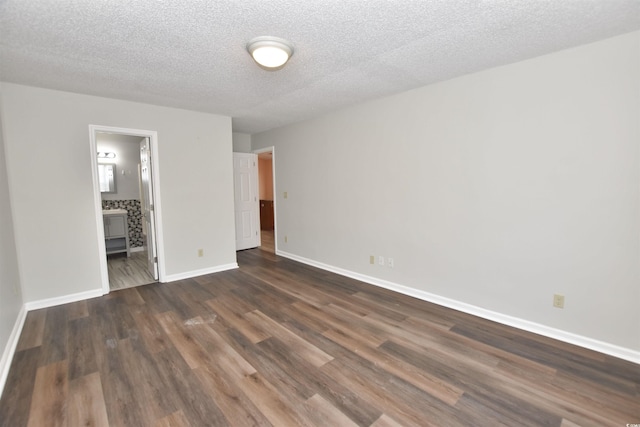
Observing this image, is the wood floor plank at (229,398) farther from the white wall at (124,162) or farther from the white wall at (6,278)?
the white wall at (124,162)

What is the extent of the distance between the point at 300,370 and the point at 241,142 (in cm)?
488

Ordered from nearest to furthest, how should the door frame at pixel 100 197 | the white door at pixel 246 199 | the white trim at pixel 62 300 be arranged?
1. the white trim at pixel 62 300
2. the door frame at pixel 100 197
3. the white door at pixel 246 199

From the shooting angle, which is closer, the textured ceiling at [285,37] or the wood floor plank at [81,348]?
the textured ceiling at [285,37]

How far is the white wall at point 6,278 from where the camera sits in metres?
2.17

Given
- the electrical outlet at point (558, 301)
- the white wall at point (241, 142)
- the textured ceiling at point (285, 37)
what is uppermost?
the textured ceiling at point (285, 37)

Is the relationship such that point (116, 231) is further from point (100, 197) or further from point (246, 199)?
point (246, 199)

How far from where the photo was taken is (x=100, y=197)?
3.45 m

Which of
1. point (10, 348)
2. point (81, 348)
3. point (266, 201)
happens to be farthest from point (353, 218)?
point (266, 201)

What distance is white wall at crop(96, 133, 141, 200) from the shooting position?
5.63m

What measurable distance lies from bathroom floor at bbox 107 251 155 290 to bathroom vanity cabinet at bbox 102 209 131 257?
14cm

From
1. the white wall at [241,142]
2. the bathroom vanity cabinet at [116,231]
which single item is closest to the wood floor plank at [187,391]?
the bathroom vanity cabinet at [116,231]

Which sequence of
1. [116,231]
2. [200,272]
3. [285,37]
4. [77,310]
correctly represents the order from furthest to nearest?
[116,231] < [200,272] < [77,310] < [285,37]

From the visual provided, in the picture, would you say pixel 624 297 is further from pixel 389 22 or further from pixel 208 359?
pixel 208 359

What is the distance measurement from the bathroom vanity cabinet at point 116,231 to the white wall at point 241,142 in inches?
94.2
